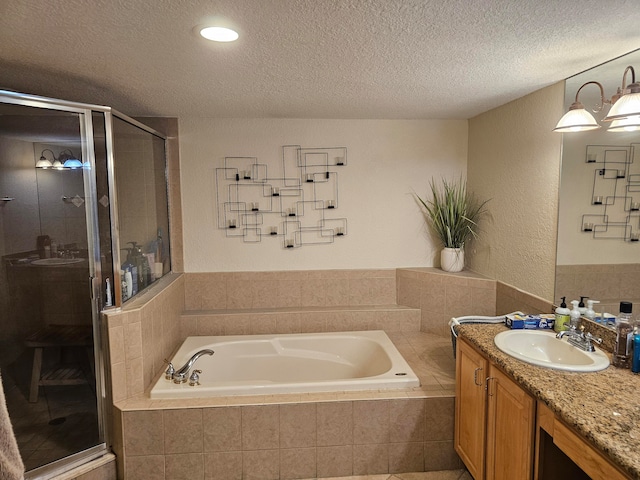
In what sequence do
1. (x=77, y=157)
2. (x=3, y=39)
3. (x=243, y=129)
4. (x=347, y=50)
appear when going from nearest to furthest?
(x=3, y=39)
(x=347, y=50)
(x=77, y=157)
(x=243, y=129)

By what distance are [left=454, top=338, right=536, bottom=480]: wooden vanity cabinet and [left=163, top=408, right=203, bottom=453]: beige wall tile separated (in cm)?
154

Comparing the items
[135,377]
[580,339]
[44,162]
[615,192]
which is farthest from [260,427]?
[615,192]

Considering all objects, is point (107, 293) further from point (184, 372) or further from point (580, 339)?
point (580, 339)

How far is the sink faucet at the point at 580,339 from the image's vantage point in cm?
188

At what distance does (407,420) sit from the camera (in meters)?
2.42

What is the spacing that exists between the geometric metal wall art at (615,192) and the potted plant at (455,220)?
50.5 inches

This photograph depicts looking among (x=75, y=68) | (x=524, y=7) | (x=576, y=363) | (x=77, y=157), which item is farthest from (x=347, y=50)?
(x=576, y=363)

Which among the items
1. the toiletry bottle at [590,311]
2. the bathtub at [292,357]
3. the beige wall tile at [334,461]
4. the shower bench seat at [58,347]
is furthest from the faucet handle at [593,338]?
the shower bench seat at [58,347]

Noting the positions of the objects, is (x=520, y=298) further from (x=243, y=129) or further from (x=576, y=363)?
(x=243, y=129)

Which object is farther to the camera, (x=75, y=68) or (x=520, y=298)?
(x=520, y=298)

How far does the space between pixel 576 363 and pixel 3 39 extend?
10.1 ft

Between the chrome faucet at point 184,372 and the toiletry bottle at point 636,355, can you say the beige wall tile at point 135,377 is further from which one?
the toiletry bottle at point 636,355

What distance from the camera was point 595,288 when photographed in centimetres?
215

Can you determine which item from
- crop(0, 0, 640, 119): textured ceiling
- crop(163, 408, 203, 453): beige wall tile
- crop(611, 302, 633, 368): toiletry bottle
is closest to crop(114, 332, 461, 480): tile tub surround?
crop(163, 408, 203, 453): beige wall tile
